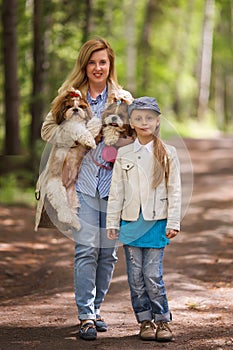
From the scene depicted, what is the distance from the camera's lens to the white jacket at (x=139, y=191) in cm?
532

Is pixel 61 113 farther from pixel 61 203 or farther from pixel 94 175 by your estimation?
pixel 61 203

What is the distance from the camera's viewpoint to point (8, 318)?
6.25 m

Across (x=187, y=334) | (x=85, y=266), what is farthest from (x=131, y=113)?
(x=187, y=334)

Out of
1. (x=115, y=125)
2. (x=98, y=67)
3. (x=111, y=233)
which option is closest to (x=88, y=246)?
(x=111, y=233)

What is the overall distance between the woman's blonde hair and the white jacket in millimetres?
755

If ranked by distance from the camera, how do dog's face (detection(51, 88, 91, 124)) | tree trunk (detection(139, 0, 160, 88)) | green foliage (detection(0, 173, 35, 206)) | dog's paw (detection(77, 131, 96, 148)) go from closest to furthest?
1. dog's paw (detection(77, 131, 96, 148))
2. dog's face (detection(51, 88, 91, 124))
3. green foliage (detection(0, 173, 35, 206))
4. tree trunk (detection(139, 0, 160, 88))

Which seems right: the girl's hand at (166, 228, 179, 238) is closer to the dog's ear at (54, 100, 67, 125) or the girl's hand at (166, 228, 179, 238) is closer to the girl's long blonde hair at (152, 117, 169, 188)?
the girl's long blonde hair at (152, 117, 169, 188)

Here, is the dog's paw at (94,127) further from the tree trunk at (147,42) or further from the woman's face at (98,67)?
the tree trunk at (147,42)

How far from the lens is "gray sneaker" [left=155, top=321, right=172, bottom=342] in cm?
534

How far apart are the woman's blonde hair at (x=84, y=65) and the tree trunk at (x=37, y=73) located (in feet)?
30.8

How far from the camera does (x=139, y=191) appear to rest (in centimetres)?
535

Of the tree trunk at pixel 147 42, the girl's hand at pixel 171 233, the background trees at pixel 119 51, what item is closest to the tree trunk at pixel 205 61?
the background trees at pixel 119 51

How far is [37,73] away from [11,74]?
32.8 inches

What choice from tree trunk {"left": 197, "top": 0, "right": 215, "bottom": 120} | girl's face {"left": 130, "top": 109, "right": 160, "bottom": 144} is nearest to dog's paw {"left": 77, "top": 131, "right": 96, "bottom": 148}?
girl's face {"left": 130, "top": 109, "right": 160, "bottom": 144}
